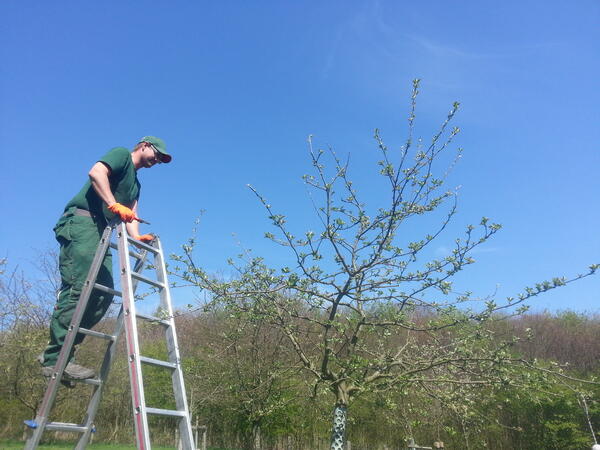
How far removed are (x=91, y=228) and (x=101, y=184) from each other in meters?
0.36

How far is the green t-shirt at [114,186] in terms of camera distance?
313 centimetres

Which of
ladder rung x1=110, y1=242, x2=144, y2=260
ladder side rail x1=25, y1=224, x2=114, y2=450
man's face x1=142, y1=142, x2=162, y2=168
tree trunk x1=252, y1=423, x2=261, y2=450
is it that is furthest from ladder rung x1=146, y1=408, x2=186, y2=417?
tree trunk x1=252, y1=423, x2=261, y2=450

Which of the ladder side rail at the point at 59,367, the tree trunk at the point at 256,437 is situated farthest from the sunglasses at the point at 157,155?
the tree trunk at the point at 256,437

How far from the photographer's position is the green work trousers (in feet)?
9.29

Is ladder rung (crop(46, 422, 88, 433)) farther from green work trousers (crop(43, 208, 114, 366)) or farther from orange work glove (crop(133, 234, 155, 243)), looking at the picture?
orange work glove (crop(133, 234, 155, 243))

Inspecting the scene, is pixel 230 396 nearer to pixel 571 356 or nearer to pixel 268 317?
pixel 268 317

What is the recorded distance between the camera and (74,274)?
2.95 metres

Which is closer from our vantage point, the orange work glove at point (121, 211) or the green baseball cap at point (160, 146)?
the orange work glove at point (121, 211)

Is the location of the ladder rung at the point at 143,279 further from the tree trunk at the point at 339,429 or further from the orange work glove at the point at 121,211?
the tree trunk at the point at 339,429

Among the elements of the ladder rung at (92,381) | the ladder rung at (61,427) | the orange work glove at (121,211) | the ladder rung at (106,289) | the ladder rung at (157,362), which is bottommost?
the ladder rung at (61,427)

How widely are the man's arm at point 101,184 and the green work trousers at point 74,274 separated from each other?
1.01 feet

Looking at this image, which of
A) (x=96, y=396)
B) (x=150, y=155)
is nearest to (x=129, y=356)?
(x=96, y=396)

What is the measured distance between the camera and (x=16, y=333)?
14.8m

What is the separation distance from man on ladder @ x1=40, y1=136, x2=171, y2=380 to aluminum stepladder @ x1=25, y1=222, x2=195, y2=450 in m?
0.12
